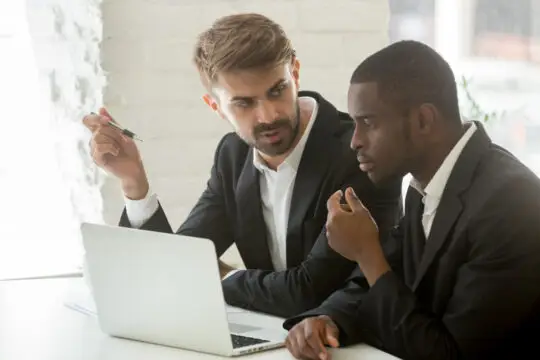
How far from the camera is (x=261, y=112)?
1567mm

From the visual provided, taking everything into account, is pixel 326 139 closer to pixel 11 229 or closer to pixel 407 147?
pixel 407 147

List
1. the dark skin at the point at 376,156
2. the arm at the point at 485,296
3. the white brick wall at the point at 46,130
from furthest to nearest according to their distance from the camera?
the white brick wall at the point at 46,130, the dark skin at the point at 376,156, the arm at the point at 485,296

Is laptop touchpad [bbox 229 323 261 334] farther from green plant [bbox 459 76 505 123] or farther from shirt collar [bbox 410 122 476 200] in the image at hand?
green plant [bbox 459 76 505 123]

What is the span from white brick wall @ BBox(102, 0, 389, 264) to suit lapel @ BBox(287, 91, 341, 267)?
0.55 m

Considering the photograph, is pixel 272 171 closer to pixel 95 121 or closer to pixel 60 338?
pixel 95 121

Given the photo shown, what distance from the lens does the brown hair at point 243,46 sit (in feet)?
5.08

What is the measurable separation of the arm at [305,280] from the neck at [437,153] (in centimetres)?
21

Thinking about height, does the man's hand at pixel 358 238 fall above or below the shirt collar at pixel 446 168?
below

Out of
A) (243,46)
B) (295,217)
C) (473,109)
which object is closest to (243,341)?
(295,217)

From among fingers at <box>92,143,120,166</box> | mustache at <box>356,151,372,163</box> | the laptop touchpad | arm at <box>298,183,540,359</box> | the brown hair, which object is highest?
the brown hair

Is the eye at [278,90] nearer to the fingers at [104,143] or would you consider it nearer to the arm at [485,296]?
the fingers at [104,143]

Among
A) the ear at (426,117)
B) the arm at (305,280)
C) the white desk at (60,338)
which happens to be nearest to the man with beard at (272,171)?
the arm at (305,280)

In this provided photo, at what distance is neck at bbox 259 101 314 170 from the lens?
5.31 feet

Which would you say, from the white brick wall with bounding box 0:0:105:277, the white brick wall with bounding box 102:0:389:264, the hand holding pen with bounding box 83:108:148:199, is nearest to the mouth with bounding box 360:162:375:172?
the hand holding pen with bounding box 83:108:148:199
